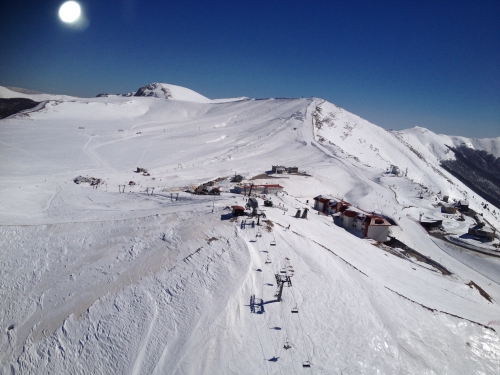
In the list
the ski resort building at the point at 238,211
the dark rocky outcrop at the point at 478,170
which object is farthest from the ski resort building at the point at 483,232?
the dark rocky outcrop at the point at 478,170

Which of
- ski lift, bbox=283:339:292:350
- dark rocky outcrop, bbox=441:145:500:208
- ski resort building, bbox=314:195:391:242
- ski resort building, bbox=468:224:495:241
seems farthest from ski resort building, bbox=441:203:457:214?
dark rocky outcrop, bbox=441:145:500:208

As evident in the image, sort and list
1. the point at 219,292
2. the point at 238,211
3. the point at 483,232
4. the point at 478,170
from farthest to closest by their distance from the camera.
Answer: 1. the point at 478,170
2. the point at 483,232
3. the point at 238,211
4. the point at 219,292

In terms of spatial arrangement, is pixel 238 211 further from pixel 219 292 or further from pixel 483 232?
pixel 483 232

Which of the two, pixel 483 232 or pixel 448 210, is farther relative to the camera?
pixel 448 210

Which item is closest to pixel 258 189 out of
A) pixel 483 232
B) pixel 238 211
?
pixel 238 211

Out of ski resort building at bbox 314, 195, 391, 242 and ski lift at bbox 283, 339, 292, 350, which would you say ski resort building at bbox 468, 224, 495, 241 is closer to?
ski resort building at bbox 314, 195, 391, 242

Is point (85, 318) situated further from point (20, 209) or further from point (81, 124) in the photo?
point (81, 124)

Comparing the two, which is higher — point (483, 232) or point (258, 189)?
point (258, 189)

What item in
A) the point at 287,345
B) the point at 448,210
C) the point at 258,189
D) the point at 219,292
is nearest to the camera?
the point at 287,345

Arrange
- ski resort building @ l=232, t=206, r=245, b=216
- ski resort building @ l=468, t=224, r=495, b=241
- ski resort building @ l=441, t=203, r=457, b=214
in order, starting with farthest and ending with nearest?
ski resort building @ l=441, t=203, r=457, b=214
ski resort building @ l=468, t=224, r=495, b=241
ski resort building @ l=232, t=206, r=245, b=216
